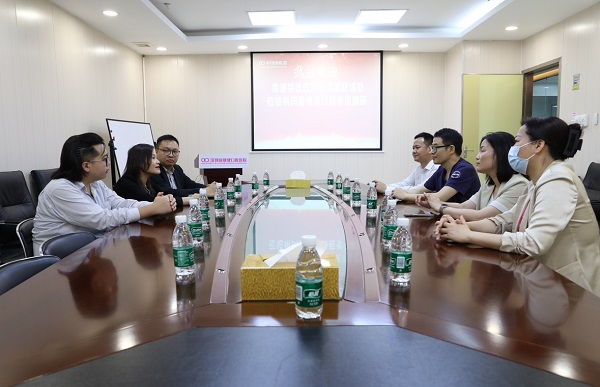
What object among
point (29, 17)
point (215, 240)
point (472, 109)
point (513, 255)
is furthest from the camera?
point (472, 109)

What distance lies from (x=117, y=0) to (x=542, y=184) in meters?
4.54

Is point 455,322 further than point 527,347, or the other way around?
point 455,322

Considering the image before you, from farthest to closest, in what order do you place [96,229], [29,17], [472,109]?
[472,109]
[29,17]
[96,229]

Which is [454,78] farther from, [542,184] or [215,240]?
[215,240]

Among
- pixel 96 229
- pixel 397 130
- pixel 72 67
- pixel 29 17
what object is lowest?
pixel 96 229

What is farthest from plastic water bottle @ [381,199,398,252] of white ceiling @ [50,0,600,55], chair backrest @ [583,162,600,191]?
white ceiling @ [50,0,600,55]

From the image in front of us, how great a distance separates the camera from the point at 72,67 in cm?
512

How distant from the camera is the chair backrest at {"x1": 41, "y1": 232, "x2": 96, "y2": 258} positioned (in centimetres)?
186

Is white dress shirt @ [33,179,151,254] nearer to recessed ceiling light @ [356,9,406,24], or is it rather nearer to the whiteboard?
the whiteboard

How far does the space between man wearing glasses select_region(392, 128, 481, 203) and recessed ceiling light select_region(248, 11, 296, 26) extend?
338cm

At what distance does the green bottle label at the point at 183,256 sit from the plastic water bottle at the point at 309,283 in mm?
409

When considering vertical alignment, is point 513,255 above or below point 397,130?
below

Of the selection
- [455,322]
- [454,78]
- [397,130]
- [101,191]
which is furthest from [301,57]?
[455,322]

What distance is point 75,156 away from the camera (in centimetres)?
235
